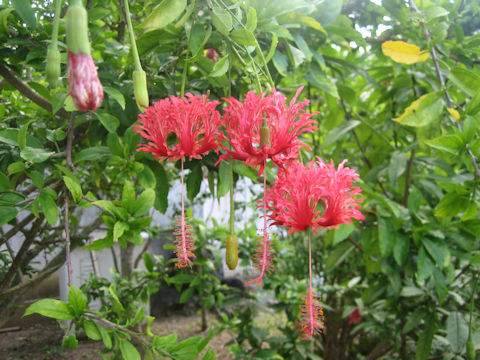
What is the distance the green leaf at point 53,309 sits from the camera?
1.97ft

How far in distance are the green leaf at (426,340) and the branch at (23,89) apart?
4.54 ft

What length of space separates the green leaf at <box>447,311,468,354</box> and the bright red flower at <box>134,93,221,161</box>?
1.29 metres

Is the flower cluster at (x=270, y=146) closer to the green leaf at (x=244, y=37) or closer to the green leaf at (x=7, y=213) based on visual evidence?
the green leaf at (x=244, y=37)

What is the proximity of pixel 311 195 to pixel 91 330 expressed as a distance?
1.46ft

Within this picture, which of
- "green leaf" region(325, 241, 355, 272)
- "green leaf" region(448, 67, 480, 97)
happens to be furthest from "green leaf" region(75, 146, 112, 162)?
"green leaf" region(325, 241, 355, 272)

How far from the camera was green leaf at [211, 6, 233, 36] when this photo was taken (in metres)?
0.53

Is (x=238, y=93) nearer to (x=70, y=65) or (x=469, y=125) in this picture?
(x=469, y=125)

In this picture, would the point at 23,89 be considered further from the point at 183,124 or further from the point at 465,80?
the point at 465,80

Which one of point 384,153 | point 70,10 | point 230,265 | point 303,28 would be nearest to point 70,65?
point 70,10

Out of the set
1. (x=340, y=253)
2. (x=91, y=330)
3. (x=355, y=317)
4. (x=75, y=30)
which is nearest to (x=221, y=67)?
(x=75, y=30)

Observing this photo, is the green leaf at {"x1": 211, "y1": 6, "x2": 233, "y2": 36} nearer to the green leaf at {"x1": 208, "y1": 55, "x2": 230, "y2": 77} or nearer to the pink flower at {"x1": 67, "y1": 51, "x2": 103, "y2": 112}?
the green leaf at {"x1": 208, "y1": 55, "x2": 230, "y2": 77}

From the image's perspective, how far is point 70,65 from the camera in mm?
332

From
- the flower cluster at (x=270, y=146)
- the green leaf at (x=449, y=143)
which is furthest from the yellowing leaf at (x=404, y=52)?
the flower cluster at (x=270, y=146)

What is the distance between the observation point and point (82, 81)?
337 millimetres
